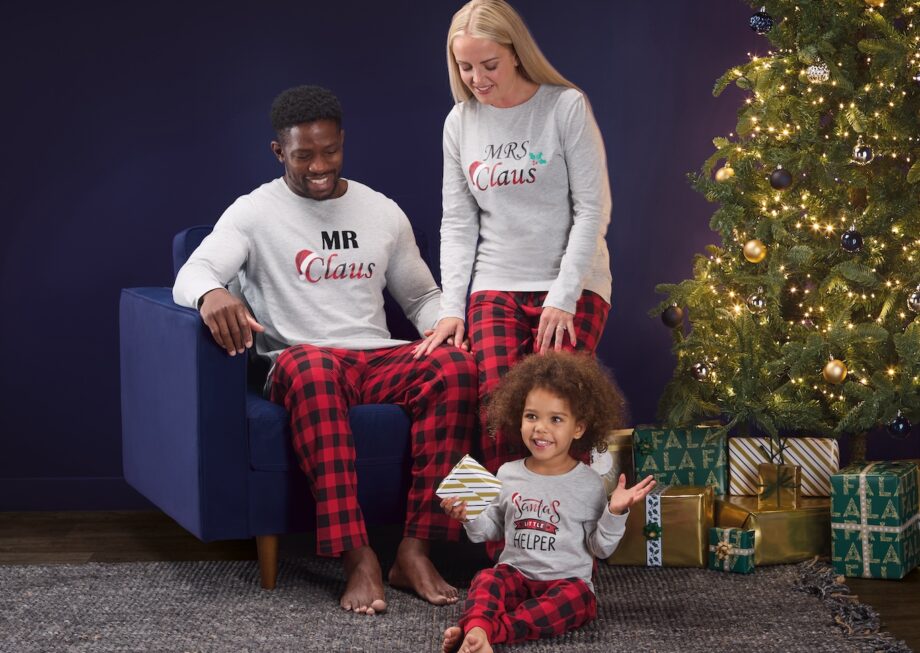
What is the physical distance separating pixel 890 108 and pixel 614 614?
1374 millimetres

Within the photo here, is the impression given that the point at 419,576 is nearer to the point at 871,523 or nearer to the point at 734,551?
the point at 734,551

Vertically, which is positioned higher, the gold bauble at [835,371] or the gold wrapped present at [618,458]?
the gold bauble at [835,371]

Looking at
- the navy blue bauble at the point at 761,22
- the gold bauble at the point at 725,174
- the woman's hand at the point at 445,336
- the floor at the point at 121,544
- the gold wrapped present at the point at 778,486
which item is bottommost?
the floor at the point at 121,544

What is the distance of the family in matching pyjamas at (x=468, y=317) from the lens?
2127 mm

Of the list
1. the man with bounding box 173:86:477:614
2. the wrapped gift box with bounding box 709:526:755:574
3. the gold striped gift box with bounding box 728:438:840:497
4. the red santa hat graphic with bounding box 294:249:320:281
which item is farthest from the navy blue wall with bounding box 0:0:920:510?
the wrapped gift box with bounding box 709:526:755:574

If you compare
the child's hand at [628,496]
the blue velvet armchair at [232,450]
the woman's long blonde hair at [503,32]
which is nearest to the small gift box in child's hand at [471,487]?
the child's hand at [628,496]

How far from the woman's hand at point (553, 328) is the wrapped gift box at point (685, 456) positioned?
485 mm

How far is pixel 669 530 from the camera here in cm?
258

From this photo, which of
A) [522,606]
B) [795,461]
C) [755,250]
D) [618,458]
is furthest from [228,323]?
[795,461]

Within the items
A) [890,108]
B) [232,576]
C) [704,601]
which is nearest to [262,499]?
[232,576]

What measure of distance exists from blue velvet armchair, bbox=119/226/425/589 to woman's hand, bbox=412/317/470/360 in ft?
0.52

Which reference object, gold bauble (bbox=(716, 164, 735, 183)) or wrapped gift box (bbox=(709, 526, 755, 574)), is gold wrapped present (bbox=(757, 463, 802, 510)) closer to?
wrapped gift box (bbox=(709, 526, 755, 574))

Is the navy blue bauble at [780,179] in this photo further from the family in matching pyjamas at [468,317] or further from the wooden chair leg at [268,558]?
the wooden chair leg at [268,558]

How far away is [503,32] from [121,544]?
62.8 inches
